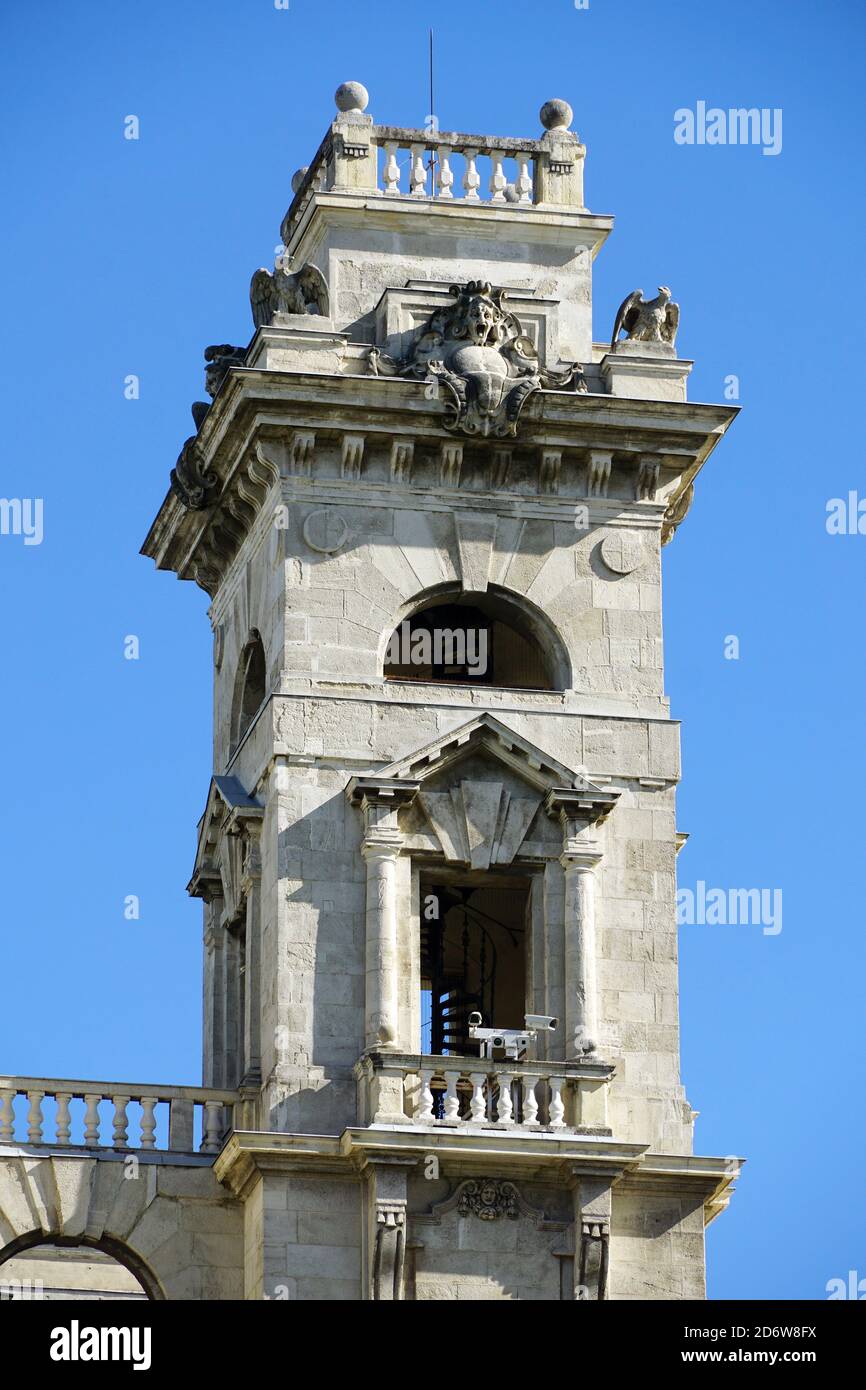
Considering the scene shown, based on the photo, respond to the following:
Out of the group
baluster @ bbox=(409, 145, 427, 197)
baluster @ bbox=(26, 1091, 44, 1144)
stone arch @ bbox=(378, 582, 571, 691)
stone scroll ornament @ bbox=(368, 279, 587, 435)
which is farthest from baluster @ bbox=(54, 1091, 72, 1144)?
baluster @ bbox=(409, 145, 427, 197)

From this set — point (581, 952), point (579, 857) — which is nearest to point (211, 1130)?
point (581, 952)

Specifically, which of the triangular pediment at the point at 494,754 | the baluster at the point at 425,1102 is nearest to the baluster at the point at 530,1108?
the baluster at the point at 425,1102

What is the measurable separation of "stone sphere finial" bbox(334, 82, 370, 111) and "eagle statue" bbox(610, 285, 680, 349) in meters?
3.86

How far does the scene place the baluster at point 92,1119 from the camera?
158ft

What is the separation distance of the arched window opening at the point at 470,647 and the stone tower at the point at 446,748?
52 mm

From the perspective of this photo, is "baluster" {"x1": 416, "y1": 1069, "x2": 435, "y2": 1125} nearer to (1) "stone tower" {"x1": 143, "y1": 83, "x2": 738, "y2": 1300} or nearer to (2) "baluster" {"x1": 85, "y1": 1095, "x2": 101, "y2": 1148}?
(1) "stone tower" {"x1": 143, "y1": 83, "x2": 738, "y2": 1300}

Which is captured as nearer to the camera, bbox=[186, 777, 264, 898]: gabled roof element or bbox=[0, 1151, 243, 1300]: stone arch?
bbox=[0, 1151, 243, 1300]: stone arch

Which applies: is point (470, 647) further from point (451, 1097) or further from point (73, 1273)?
point (73, 1273)

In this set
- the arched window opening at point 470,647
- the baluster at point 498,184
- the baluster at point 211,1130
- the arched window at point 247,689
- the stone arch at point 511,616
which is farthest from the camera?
the arched window at point 247,689

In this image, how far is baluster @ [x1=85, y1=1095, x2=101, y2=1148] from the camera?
48.0m

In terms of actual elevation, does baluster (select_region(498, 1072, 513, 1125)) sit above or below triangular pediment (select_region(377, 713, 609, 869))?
below

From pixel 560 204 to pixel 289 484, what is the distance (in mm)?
5044

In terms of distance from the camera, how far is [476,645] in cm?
5141

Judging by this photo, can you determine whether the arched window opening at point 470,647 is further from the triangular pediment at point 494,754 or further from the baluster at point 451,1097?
the baluster at point 451,1097
